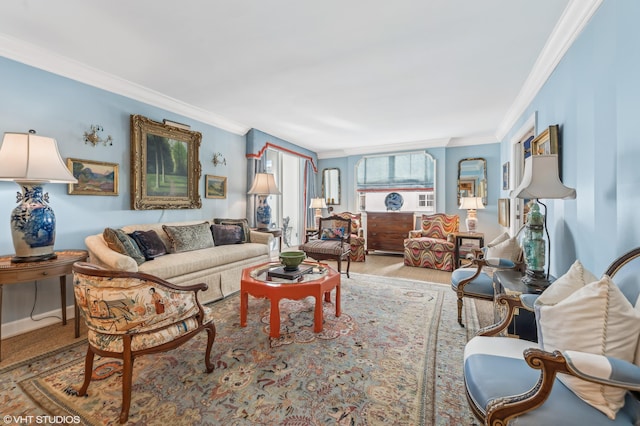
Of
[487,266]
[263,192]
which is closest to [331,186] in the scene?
[263,192]

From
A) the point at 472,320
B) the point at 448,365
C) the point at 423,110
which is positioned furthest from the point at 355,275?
the point at 423,110

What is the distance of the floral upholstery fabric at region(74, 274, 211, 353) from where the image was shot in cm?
146

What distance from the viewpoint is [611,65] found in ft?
5.18

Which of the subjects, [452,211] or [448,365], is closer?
[448,365]

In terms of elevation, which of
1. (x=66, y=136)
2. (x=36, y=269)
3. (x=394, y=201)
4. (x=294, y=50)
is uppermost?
(x=294, y=50)

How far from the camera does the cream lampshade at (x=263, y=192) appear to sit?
4.67 metres

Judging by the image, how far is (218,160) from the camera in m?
4.58

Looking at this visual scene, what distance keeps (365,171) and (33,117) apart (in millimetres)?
5742

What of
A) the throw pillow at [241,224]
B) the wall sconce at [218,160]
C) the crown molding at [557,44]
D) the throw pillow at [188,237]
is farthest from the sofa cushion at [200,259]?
the crown molding at [557,44]

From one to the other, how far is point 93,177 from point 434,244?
16.6 feet

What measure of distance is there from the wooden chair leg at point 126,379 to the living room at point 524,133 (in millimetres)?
2046

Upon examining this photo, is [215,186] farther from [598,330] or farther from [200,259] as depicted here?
[598,330]

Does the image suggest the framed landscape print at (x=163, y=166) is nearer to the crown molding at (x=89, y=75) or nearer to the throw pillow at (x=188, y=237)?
the crown molding at (x=89, y=75)

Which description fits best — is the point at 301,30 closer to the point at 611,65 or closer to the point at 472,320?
the point at 611,65
